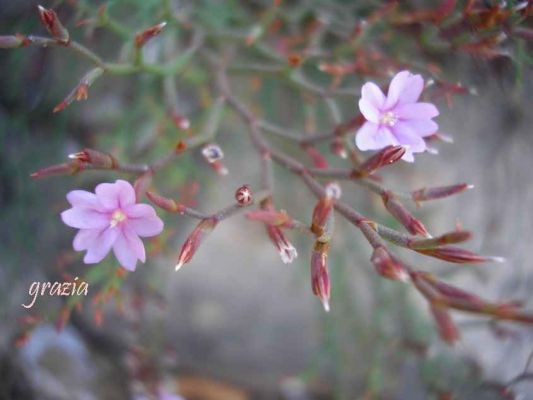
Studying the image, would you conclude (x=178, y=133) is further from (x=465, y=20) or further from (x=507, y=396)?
(x=507, y=396)

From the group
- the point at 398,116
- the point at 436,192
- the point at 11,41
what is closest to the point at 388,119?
the point at 398,116

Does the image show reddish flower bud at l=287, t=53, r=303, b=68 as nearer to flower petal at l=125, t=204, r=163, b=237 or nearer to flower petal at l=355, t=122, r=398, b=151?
flower petal at l=355, t=122, r=398, b=151

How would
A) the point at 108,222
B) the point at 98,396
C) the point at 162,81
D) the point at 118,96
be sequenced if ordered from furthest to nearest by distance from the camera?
1. the point at 118,96
2. the point at 98,396
3. the point at 162,81
4. the point at 108,222

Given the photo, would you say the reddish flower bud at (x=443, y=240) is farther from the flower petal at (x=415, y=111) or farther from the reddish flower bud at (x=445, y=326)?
the flower petal at (x=415, y=111)

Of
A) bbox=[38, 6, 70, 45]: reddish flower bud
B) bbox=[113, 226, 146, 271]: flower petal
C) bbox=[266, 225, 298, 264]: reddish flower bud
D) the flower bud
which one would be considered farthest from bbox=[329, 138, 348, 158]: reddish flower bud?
bbox=[38, 6, 70, 45]: reddish flower bud

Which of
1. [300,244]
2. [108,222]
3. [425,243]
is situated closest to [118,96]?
[300,244]

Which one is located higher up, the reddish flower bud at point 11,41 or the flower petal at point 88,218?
the reddish flower bud at point 11,41

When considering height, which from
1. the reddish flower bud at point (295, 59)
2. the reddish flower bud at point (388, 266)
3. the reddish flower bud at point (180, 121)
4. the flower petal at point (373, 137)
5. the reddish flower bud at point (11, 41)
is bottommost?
the reddish flower bud at point (180, 121)

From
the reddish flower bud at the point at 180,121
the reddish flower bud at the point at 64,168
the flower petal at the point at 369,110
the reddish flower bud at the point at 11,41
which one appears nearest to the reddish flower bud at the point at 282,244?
the flower petal at the point at 369,110
